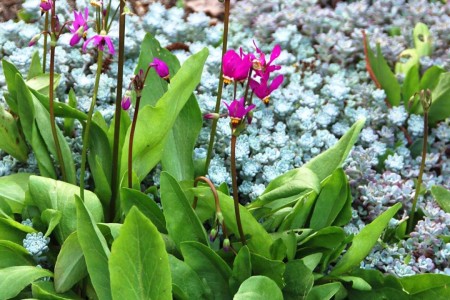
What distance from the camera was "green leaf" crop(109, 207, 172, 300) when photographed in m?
1.82

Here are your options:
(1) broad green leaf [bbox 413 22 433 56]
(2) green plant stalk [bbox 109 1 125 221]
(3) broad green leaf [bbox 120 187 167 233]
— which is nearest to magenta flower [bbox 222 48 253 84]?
(2) green plant stalk [bbox 109 1 125 221]

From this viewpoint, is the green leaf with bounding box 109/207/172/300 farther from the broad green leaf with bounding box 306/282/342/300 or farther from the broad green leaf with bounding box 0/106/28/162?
the broad green leaf with bounding box 0/106/28/162

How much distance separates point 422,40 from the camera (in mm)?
3504

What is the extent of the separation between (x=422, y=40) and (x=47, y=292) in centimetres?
216

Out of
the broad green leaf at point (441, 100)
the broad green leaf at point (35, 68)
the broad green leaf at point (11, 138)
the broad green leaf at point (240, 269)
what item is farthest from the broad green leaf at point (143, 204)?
the broad green leaf at point (441, 100)

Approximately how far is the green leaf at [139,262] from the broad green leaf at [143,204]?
0.31m

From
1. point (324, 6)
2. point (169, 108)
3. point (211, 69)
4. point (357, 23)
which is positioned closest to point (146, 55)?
point (169, 108)

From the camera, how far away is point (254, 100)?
3.05m

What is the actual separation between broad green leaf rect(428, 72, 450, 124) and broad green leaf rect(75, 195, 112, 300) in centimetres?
154

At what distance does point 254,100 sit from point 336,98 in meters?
0.32

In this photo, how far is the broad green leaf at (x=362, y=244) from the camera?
2.21 metres

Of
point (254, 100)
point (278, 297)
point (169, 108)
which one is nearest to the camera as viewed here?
point (278, 297)

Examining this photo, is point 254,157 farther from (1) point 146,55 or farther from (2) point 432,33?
(2) point 432,33

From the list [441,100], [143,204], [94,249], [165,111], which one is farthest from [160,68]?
[441,100]
